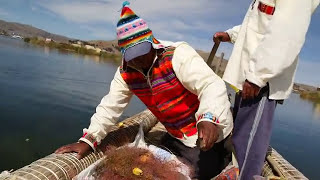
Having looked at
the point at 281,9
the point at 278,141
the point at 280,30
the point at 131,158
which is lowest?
the point at 278,141

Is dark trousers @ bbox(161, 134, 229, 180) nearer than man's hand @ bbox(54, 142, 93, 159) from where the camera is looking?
No

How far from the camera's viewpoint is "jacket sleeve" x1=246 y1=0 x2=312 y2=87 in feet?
4.99

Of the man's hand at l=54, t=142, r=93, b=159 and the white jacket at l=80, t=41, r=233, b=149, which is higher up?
the white jacket at l=80, t=41, r=233, b=149

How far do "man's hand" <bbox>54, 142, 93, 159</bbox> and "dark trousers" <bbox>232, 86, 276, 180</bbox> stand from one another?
0.97 meters

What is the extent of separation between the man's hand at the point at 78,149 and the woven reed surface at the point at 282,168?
1.33 metres

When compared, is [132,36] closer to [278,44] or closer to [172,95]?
[172,95]

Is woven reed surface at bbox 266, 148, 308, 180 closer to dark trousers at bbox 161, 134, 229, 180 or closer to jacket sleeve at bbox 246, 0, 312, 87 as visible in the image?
dark trousers at bbox 161, 134, 229, 180

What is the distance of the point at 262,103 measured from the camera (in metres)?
1.74

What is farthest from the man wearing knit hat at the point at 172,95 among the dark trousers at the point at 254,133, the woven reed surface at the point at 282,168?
the woven reed surface at the point at 282,168

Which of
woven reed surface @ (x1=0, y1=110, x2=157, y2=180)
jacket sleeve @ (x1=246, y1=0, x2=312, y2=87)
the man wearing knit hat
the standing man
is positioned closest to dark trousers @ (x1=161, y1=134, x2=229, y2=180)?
the man wearing knit hat

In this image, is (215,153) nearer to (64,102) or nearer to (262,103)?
(262,103)

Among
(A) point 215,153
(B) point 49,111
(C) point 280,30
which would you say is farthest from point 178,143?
(B) point 49,111

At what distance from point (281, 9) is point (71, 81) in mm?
10257

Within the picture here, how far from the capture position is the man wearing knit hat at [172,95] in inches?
63.4
